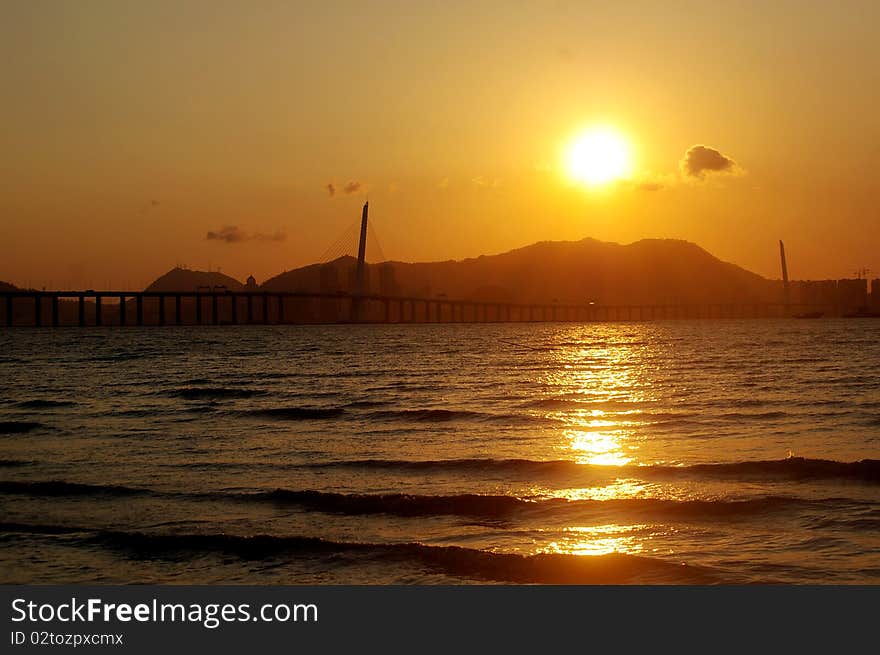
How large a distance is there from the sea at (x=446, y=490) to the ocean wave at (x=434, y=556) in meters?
0.03

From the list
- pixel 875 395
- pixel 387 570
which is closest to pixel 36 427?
pixel 387 570

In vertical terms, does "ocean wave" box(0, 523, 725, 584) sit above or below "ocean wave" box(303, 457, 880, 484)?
below

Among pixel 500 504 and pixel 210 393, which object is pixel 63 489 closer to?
pixel 500 504

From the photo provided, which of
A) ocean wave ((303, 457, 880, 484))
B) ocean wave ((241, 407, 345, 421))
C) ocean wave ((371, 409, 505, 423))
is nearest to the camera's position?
ocean wave ((303, 457, 880, 484))

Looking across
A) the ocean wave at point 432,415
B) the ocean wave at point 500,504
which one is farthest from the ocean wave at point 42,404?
the ocean wave at point 500,504

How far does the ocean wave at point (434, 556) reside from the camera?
9.48 m

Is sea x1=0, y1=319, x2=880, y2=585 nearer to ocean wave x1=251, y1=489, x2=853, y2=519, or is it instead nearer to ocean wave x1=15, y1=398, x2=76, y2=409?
ocean wave x1=251, y1=489, x2=853, y2=519

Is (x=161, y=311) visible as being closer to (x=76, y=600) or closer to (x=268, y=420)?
(x=268, y=420)

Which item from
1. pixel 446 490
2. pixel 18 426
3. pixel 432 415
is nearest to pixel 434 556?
pixel 446 490

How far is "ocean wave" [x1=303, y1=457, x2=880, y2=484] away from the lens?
14.7m

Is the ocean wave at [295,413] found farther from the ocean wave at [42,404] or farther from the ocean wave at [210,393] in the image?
the ocean wave at [42,404]

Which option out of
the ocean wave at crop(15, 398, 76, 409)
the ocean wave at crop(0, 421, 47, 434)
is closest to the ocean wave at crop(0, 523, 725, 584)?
the ocean wave at crop(0, 421, 47, 434)

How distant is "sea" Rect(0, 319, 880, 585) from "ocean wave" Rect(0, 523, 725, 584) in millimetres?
31

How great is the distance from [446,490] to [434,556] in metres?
3.68
